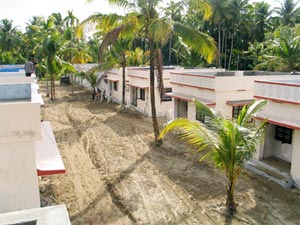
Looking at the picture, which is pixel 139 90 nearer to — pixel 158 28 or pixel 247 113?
pixel 158 28

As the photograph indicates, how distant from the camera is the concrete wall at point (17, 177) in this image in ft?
23.0

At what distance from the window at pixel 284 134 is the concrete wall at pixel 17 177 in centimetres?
935

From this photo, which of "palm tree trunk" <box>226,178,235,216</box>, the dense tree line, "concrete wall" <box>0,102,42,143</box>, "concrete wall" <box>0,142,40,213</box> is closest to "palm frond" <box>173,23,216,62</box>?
"palm tree trunk" <box>226,178,235,216</box>

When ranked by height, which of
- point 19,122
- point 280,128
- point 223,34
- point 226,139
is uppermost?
point 223,34

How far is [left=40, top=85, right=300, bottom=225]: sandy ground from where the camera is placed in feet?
28.2

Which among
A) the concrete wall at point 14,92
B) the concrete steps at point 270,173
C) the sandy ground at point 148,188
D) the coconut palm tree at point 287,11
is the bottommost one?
the sandy ground at point 148,188

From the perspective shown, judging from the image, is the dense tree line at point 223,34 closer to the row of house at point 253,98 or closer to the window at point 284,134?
the row of house at point 253,98

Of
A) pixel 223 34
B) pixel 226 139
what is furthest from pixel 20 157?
pixel 223 34

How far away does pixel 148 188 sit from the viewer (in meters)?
10.3

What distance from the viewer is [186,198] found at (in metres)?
9.54

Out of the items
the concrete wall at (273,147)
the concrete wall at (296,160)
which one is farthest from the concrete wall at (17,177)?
the concrete wall at (273,147)

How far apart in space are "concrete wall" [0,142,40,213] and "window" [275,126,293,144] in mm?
9346

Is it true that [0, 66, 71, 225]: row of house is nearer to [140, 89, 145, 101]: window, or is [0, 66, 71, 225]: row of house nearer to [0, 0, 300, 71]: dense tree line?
[140, 89, 145, 101]: window

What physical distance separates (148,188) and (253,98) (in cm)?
800
